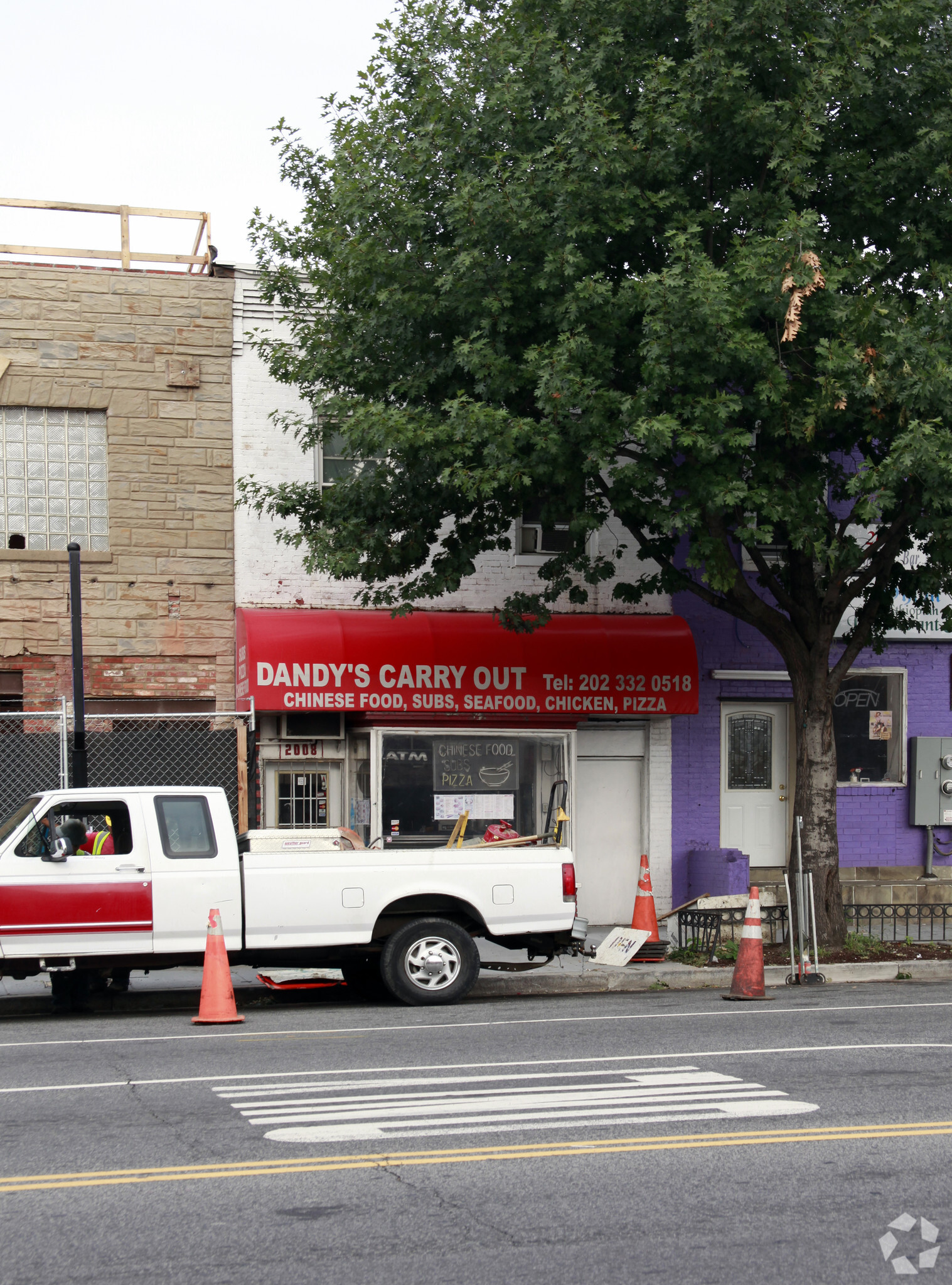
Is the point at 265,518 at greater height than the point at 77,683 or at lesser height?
greater

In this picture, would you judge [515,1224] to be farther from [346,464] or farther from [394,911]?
[346,464]

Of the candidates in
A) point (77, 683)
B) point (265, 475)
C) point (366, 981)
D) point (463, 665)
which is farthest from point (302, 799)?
point (366, 981)

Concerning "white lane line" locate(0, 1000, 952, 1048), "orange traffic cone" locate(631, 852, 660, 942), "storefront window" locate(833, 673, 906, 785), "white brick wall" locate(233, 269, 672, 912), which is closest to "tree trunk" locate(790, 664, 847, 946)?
"orange traffic cone" locate(631, 852, 660, 942)

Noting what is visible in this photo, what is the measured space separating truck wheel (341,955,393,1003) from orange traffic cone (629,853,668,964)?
2719 mm

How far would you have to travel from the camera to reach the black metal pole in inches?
543

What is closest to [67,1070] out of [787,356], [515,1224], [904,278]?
[515,1224]

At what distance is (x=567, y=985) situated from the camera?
13.1 metres

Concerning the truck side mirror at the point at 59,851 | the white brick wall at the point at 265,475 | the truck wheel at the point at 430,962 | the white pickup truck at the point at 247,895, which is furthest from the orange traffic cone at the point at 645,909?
the truck side mirror at the point at 59,851

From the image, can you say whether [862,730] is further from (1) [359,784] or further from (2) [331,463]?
(2) [331,463]

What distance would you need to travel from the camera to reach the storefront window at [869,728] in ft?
60.6

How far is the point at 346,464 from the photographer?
17109mm

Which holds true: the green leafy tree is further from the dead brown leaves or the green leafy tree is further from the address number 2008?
the address number 2008

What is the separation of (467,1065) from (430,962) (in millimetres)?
2885

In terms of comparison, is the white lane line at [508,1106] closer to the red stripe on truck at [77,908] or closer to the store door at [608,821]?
the red stripe on truck at [77,908]
